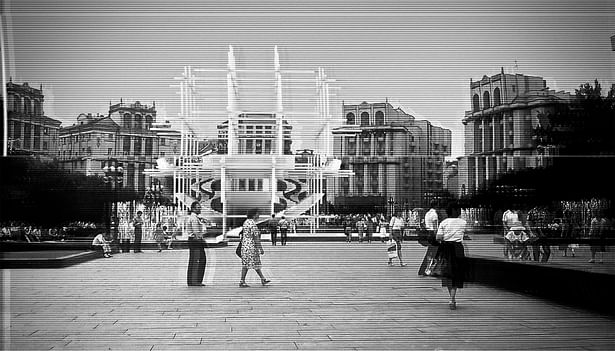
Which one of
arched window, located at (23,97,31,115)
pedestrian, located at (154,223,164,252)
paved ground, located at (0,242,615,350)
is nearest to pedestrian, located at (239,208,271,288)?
paved ground, located at (0,242,615,350)

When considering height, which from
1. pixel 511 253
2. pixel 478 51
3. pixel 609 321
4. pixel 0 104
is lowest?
pixel 609 321

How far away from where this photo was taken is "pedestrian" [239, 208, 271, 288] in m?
4.93

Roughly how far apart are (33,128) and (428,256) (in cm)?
301

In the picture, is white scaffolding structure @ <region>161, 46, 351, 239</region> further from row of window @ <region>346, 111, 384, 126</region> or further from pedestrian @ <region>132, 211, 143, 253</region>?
pedestrian @ <region>132, 211, 143, 253</region>

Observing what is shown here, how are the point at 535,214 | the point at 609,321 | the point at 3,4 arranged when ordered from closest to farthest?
the point at 3,4
the point at 609,321
the point at 535,214

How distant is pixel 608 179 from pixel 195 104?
10.4 ft

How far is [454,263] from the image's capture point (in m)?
5.27

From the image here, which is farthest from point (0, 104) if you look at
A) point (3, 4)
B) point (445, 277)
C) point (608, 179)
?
point (608, 179)

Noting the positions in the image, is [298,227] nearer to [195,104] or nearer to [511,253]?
[195,104]

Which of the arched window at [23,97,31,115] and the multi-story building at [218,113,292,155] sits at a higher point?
the arched window at [23,97,31,115]

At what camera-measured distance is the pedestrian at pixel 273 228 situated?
5083 millimetres

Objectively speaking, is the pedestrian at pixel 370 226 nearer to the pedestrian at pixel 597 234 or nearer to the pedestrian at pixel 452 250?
the pedestrian at pixel 452 250

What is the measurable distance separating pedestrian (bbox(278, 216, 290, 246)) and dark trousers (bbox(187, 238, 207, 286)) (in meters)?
0.58

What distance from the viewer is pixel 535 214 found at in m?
5.29
